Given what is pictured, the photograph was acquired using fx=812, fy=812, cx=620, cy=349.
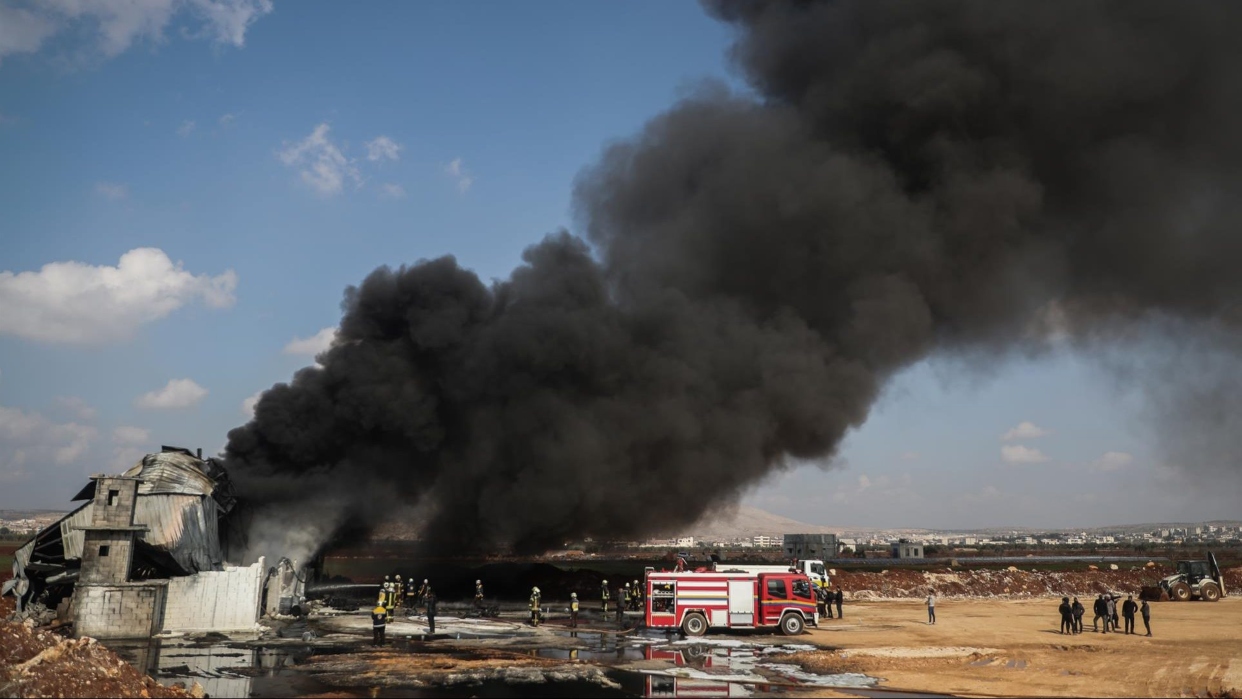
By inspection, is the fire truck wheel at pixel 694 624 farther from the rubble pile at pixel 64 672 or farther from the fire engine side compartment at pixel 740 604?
the rubble pile at pixel 64 672


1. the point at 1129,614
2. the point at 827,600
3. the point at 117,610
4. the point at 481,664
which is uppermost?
the point at 117,610

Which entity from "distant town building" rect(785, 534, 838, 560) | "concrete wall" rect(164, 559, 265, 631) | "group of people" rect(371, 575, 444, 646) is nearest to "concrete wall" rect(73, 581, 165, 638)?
"concrete wall" rect(164, 559, 265, 631)

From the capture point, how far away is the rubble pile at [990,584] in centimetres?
4322

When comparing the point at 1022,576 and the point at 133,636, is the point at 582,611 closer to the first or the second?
the point at 133,636

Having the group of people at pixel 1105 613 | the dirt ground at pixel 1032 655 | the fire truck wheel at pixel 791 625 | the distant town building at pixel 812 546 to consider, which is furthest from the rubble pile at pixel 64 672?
the distant town building at pixel 812 546

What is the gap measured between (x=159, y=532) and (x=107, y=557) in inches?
199

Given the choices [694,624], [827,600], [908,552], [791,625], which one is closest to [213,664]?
[694,624]

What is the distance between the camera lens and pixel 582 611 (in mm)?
32594

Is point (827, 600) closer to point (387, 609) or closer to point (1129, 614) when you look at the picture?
point (1129, 614)

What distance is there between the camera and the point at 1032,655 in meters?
19.6

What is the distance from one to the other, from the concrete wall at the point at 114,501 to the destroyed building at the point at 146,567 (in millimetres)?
28

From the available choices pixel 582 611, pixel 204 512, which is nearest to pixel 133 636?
pixel 204 512

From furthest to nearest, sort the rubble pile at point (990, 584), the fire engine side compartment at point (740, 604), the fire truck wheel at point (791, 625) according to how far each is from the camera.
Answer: the rubble pile at point (990, 584), the fire truck wheel at point (791, 625), the fire engine side compartment at point (740, 604)

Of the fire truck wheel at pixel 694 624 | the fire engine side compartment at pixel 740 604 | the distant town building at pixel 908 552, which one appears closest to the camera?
the fire truck wheel at pixel 694 624
